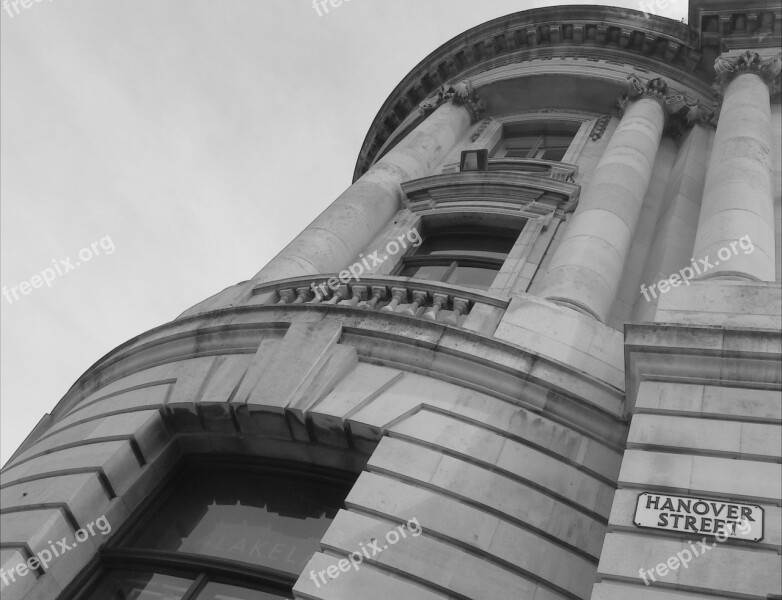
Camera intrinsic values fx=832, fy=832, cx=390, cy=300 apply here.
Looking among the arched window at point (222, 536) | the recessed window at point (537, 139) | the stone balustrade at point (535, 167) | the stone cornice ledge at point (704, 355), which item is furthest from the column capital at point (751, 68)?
the arched window at point (222, 536)

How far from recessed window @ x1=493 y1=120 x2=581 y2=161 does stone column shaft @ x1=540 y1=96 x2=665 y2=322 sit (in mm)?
2647

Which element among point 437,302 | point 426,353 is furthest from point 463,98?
point 426,353

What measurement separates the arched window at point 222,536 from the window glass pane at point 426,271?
20.3 feet

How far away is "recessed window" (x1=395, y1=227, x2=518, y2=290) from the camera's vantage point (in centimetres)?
1611

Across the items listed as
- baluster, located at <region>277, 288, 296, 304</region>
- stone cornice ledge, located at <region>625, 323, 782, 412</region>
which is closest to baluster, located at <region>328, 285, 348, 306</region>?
baluster, located at <region>277, 288, 296, 304</region>

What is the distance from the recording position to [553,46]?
24.0 m

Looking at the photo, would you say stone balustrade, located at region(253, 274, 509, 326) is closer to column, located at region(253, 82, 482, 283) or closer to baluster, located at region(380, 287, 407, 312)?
baluster, located at region(380, 287, 407, 312)

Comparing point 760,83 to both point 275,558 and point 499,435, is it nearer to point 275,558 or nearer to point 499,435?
point 499,435

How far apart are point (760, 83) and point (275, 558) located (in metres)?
14.9

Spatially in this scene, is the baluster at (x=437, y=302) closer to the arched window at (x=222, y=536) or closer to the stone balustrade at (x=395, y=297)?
the stone balustrade at (x=395, y=297)

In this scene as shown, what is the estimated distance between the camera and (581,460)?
9.69 metres

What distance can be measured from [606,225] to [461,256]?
309cm

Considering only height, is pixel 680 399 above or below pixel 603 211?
below

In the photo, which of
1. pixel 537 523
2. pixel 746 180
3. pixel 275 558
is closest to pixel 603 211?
pixel 746 180
